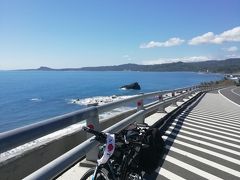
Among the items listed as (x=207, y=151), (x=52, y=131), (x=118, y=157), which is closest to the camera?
(x=52, y=131)

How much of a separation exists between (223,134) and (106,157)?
22.9 ft

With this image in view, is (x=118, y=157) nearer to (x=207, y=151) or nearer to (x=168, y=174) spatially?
(x=168, y=174)

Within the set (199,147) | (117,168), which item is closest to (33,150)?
(117,168)

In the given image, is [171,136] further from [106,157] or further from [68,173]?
[106,157]

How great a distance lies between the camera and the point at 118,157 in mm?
3752

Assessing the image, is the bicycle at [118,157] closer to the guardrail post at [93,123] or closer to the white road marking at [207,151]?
the guardrail post at [93,123]

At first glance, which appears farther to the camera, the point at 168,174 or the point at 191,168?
the point at 191,168

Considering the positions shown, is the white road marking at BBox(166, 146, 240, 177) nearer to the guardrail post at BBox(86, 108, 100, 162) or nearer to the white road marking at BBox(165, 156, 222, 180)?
the white road marking at BBox(165, 156, 222, 180)

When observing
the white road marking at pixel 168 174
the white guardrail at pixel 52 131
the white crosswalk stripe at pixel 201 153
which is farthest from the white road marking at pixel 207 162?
the white guardrail at pixel 52 131

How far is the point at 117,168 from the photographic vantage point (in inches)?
148

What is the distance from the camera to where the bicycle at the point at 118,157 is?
3.48 metres

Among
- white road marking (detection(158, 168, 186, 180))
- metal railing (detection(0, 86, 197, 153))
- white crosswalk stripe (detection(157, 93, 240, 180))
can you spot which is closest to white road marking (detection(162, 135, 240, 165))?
white crosswalk stripe (detection(157, 93, 240, 180))

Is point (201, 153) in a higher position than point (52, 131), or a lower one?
lower

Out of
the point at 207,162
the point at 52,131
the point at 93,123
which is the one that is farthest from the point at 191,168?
the point at 52,131
